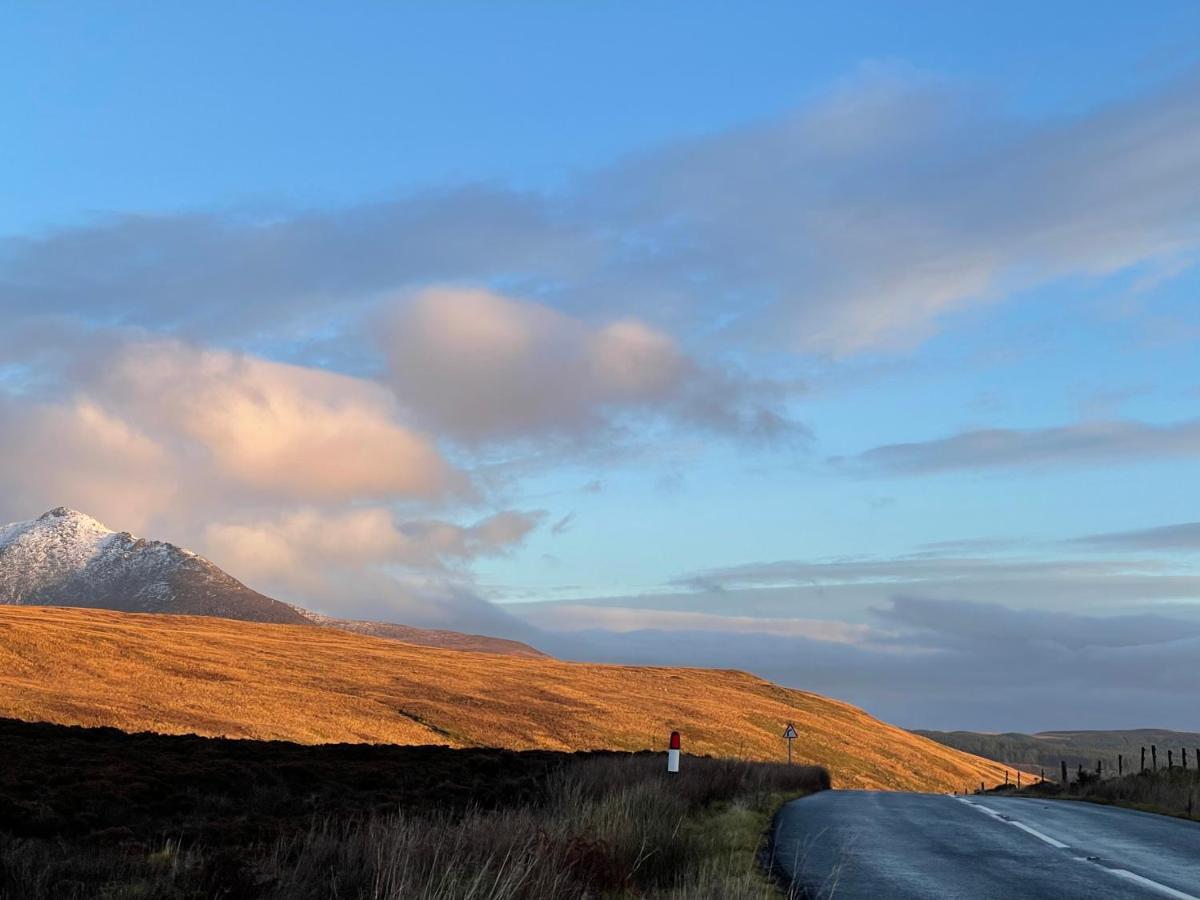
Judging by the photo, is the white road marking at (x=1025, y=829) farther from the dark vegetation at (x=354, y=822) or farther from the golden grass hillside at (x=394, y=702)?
the golden grass hillside at (x=394, y=702)

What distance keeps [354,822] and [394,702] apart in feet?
158

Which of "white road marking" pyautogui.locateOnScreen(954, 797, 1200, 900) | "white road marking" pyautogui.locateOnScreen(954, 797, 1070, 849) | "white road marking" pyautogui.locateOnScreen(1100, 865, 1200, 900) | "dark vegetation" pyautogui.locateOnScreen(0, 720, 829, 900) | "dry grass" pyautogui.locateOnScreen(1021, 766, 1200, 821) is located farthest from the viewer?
"dry grass" pyautogui.locateOnScreen(1021, 766, 1200, 821)

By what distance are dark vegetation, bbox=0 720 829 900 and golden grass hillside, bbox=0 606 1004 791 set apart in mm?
14686

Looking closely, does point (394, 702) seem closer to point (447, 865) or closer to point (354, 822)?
point (354, 822)

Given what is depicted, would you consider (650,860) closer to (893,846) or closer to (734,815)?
(893,846)

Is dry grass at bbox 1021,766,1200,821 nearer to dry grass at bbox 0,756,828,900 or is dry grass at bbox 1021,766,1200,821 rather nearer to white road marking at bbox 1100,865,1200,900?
white road marking at bbox 1100,865,1200,900

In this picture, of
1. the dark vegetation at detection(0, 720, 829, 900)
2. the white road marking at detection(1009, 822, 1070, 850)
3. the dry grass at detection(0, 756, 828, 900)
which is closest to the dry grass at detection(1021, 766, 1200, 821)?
the white road marking at detection(1009, 822, 1070, 850)

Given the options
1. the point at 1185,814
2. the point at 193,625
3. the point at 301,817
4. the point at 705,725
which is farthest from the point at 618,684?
the point at 301,817

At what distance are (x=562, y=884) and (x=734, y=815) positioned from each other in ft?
34.8

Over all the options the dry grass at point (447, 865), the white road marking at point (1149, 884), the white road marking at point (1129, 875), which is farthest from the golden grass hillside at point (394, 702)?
the white road marking at point (1149, 884)

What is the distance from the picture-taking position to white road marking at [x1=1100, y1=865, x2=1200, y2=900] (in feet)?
34.5

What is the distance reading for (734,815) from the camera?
1870cm

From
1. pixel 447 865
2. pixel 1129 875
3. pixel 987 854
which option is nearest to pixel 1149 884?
pixel 1129 875

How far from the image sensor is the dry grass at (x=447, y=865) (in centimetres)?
806
